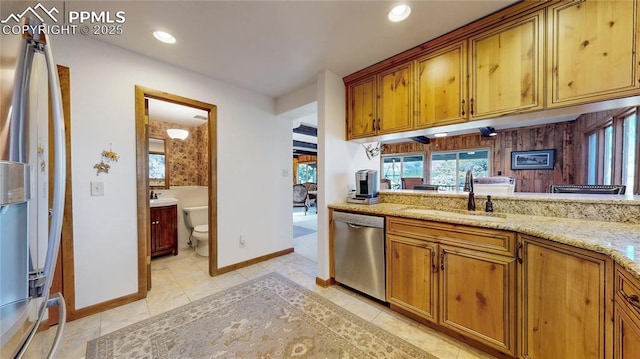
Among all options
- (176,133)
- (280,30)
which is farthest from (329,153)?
(176,133)

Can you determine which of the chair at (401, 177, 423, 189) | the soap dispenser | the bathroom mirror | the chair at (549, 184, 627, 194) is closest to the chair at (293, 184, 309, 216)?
the chair at (401, 177, 423, 189)

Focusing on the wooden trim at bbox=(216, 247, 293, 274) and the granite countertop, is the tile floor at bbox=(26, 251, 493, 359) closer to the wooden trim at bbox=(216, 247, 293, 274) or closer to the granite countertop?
the wooden trim at bbox=(216, 247, 293, 274)

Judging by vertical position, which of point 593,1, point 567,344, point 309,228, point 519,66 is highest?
point 593,1

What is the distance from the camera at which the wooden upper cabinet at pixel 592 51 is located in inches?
49.8

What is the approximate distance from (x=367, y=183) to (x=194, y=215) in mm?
2877

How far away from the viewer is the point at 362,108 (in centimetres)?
253

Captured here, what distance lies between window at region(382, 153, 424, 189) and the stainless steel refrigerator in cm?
765

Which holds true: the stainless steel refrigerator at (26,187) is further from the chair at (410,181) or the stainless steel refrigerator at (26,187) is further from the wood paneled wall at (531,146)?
the wood paneled wall at (531,146)

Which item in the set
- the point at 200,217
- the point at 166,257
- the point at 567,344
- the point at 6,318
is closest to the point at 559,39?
the point at 567,344

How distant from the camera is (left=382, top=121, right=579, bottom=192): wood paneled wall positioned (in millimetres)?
5324

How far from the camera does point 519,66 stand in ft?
5.28

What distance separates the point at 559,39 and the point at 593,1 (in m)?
0.22

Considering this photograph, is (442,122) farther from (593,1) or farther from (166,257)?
(166,257)

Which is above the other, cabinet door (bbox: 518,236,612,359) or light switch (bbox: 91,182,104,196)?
light switch (bbox: 91,182,104,196)
